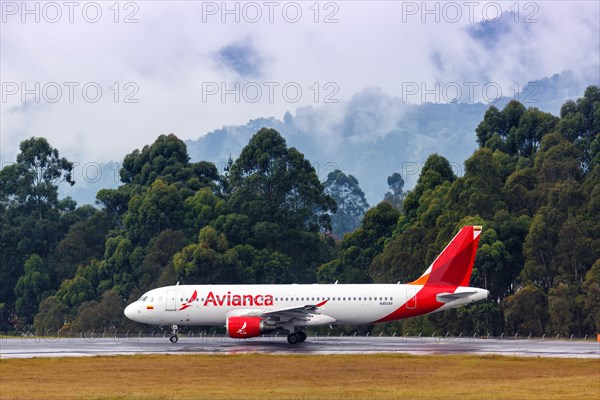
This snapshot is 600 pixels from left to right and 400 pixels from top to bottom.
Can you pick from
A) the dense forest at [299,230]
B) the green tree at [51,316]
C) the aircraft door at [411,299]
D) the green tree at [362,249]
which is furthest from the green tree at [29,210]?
the aircraft door at [411,299]

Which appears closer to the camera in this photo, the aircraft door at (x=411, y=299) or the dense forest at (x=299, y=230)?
the aircraft door at (x=411, y=299)

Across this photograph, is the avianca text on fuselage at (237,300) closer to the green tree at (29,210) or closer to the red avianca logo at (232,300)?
the red avianca logo at (232,300)

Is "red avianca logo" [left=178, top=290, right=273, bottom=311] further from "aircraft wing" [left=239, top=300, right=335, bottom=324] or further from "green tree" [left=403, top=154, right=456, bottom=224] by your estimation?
"green tree" [left=403, top=154, right=456, bottom=224]

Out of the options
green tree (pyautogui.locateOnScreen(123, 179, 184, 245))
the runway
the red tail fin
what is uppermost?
green tree (pyautogui.locateOnScreen(123, 179, 184, 245))

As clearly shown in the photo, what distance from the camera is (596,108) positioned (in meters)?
89.4

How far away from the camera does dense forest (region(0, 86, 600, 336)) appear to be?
233 ft

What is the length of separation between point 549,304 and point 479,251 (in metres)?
6.10

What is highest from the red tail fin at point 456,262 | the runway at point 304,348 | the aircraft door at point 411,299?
the red tail fin at point 456,262

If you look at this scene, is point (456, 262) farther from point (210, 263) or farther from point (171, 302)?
point (210, 263)

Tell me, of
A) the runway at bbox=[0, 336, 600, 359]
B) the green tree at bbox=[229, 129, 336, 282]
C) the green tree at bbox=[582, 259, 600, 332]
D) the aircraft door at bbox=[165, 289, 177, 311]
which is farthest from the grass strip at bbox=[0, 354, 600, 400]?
the green tree at bbox=[229, 129, 336, 282]

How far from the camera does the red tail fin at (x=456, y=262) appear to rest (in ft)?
187

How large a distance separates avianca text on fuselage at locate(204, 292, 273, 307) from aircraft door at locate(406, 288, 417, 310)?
808cm

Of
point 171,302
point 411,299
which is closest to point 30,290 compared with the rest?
point 171,302

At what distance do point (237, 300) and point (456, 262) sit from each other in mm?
13225
